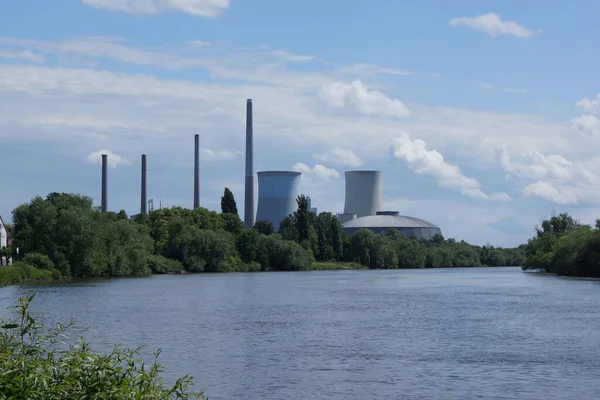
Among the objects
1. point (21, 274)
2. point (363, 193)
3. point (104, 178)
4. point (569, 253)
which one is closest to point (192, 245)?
point (21, 274)

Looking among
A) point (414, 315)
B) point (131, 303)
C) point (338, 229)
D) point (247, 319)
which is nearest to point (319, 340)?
point (247, 319)

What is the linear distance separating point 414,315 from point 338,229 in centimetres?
9151

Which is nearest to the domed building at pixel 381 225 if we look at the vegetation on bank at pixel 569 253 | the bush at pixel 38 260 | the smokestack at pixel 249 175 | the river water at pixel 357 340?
the smokestack at pixel 249 175

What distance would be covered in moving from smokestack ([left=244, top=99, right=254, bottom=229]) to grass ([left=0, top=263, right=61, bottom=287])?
73997 millimetres

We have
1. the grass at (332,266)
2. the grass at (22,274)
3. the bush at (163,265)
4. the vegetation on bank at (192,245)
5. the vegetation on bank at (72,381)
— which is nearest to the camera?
the vegetation on bank at (72,381)

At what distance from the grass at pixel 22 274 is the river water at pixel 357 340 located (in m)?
9.35

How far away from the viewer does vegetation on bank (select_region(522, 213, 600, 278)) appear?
78.6m

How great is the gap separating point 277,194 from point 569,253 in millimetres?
78352

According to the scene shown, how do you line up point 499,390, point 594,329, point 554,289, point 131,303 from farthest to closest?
point 554,289, point 131,303, point 594,329, point 499,390

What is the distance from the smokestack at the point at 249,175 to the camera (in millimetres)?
139125

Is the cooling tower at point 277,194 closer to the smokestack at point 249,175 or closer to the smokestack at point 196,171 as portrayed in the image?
the smokestack at point 249,175

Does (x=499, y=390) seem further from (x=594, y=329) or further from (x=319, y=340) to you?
(x=594, y=329)

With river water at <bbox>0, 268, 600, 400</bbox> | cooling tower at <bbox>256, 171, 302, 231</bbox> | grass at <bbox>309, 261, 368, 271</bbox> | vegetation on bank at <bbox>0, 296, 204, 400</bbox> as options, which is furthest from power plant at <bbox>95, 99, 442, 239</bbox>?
vegetation on bank at <bbox>0, 296, 204, 400</bbox>

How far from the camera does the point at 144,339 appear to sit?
91.1ft
